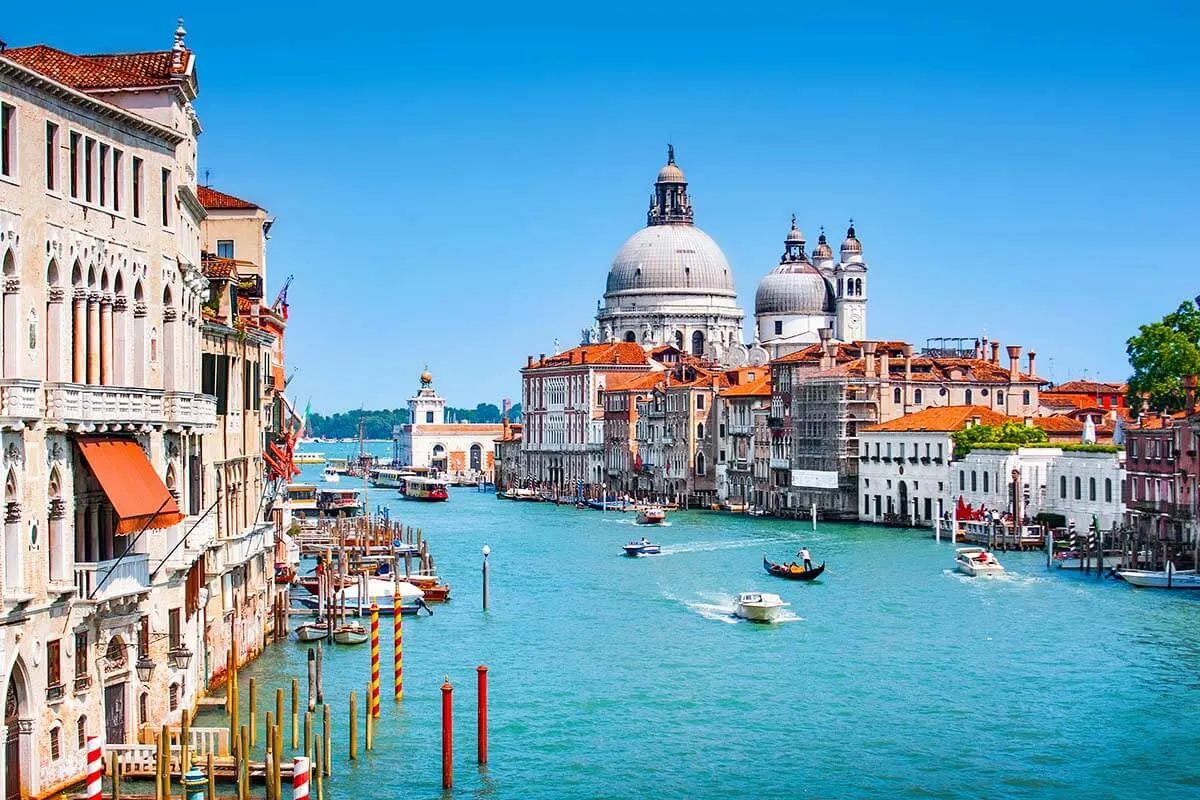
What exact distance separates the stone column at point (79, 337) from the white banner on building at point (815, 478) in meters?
45.5

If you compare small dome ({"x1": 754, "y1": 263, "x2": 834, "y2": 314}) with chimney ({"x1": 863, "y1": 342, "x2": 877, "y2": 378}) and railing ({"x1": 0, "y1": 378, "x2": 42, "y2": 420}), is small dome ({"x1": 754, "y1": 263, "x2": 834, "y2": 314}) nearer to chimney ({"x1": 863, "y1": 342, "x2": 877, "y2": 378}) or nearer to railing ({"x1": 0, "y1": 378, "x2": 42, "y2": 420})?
chimney ({"x1": 863, "y1": 342, "x2": 877, "y2": 378})

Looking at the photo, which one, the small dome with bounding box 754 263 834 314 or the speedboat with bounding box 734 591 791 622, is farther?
the small dome with bounding box 754 263 834 314

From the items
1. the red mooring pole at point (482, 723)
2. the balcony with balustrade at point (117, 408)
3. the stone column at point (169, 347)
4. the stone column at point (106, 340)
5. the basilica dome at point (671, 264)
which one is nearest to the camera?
the balcony with balustrade at point (117, 408)

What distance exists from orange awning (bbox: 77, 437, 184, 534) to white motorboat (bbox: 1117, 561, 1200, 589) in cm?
2194

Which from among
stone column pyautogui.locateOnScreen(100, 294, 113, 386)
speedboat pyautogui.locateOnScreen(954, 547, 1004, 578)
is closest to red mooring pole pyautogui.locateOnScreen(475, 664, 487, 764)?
stone column pyautogui.locateOnScreen(100, 294, 113, 386)

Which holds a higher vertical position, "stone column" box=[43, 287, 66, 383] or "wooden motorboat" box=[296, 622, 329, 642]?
"stone column" box=[43, 287, 66, 383]

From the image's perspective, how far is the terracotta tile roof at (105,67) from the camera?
15.4 meters

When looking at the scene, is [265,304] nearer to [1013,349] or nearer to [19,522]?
[19,522]

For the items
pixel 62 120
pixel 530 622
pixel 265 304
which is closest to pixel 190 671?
pixel 62 120

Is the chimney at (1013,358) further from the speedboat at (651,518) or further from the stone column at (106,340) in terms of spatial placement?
the stone column at (106,340)

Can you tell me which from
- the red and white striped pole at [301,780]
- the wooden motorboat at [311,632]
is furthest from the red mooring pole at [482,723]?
the wooden motorboat at [311,632]

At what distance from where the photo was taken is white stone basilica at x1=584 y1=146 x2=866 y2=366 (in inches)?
3423

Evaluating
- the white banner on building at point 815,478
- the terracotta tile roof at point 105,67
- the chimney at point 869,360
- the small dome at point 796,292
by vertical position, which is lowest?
the white banner on building at point 815,478

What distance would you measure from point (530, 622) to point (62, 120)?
1662cm
